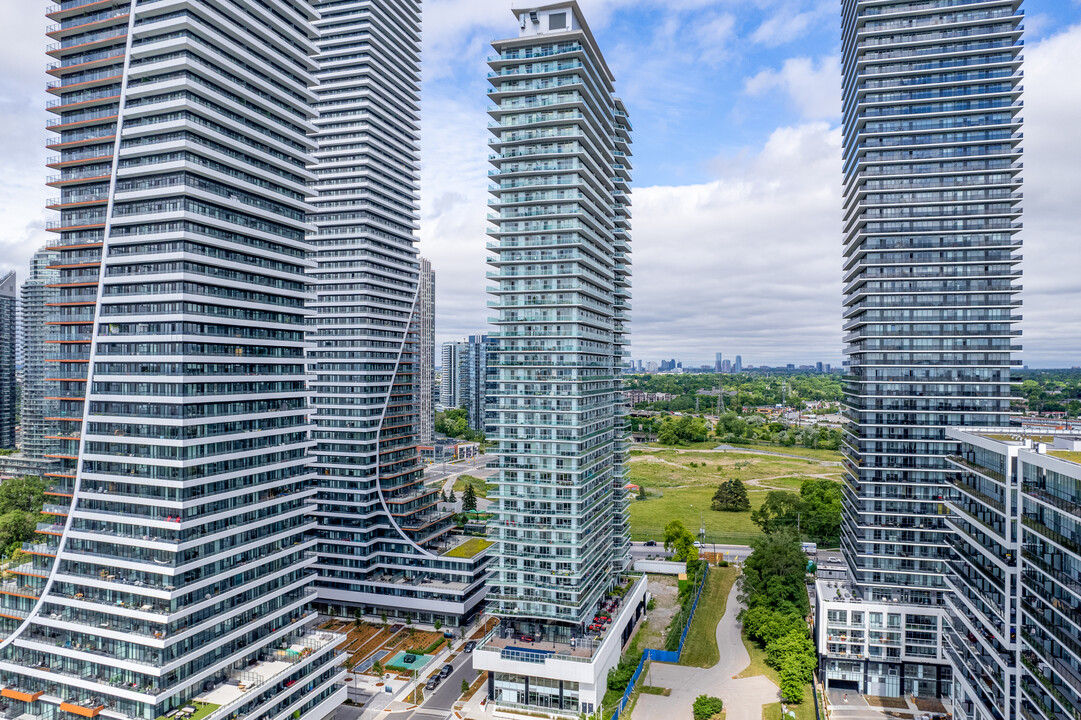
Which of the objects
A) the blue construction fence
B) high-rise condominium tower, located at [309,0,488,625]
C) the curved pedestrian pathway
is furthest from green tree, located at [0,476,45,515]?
the curved pedestrian pathway

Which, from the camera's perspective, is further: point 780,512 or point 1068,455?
point 780,512

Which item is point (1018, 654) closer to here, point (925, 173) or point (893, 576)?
point (893, 576)

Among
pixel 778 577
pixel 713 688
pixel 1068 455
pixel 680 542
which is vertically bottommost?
pixel 713 688

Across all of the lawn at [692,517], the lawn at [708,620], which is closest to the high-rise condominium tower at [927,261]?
the lawn at [708,620]

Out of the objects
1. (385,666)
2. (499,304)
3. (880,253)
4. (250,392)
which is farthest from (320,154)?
(880,253)

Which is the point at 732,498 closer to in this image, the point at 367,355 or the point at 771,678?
the point at 771,678

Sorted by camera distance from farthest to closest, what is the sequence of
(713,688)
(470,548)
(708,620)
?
(470,548)
(708,620)
(713,688)

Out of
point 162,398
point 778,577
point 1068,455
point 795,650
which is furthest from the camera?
point 778,577

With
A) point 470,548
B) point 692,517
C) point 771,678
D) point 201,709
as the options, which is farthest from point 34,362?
point 771,678
